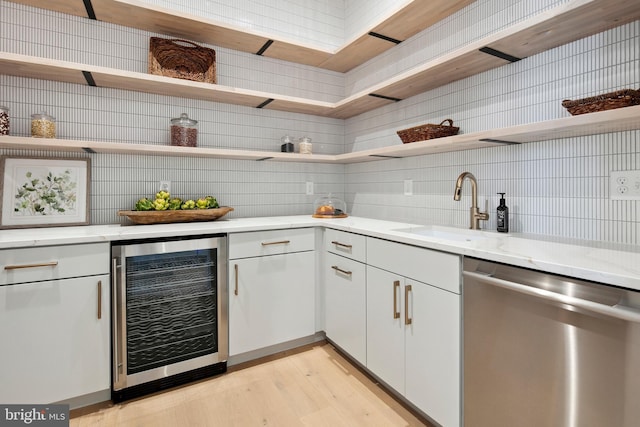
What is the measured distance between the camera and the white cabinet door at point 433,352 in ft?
4.50

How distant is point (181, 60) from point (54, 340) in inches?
73.3

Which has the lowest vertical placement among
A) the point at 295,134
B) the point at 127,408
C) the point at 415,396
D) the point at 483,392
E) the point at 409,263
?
the point at 127,408

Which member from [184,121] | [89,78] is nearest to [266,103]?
[184,121]

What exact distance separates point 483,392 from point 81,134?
8.62 ft

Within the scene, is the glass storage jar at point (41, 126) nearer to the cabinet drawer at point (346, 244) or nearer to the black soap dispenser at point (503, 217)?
the cabinet drawer at point (346, 244)

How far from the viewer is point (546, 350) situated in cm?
106

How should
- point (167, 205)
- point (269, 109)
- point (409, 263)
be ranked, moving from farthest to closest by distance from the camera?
point (269, 109) → point (167, 205) → point (409, 263)

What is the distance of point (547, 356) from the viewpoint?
41.8 inches

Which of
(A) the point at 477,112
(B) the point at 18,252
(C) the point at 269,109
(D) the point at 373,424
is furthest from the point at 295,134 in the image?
(D) the point at 373,424

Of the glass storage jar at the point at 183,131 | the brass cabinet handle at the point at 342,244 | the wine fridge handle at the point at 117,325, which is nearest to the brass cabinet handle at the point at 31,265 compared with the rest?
the wine fridge handle at the point at 117,325

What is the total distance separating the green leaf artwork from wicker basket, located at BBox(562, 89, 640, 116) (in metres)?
2.66

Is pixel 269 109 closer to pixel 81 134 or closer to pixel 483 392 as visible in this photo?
pixel 81 134

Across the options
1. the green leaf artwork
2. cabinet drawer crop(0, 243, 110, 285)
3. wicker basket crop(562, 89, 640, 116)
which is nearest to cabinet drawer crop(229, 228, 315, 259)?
cabinet drawer crop(0, 243, 110, 285)

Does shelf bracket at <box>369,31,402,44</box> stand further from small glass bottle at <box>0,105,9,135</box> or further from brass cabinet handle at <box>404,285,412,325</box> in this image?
small glass bottle at <box>0,105,9,135</box>
